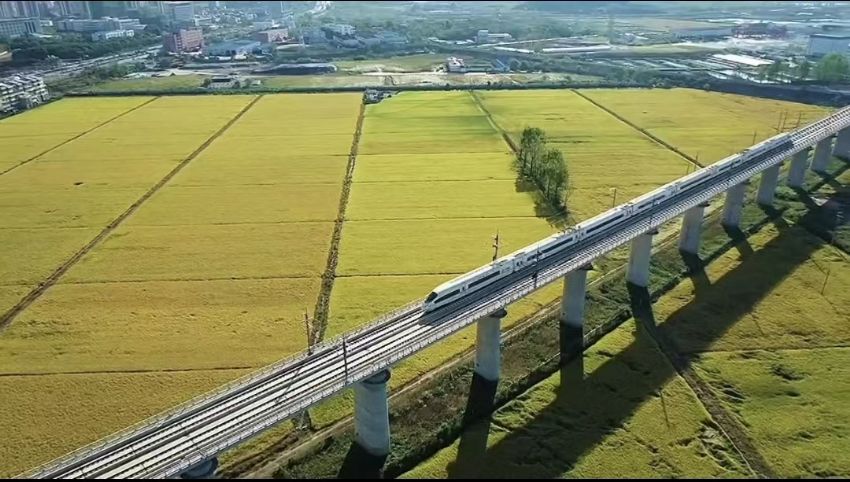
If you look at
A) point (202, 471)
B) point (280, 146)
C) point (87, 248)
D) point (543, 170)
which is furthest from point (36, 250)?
point (543, 170)

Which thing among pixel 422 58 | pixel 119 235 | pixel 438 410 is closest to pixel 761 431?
pixel 438 410

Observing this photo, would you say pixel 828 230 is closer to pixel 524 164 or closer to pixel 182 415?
pixel 524 164

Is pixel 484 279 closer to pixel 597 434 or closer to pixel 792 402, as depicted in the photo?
pixel 597 434

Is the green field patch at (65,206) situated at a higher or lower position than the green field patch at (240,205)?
higher

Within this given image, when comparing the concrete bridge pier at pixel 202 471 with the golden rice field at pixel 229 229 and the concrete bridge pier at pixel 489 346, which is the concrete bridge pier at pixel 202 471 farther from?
the concrete bridge pier at pixel 489 346

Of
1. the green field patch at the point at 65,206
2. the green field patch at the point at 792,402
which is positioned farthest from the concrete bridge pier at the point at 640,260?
the green field patch at the point at 65,206

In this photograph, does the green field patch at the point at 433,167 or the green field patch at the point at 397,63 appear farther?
the green field patch at the point at 397,63

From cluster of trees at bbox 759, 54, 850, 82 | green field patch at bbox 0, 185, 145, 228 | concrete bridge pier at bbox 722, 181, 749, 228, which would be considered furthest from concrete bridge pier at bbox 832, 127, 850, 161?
green field patch at bbox 0, 185, 145, 228
